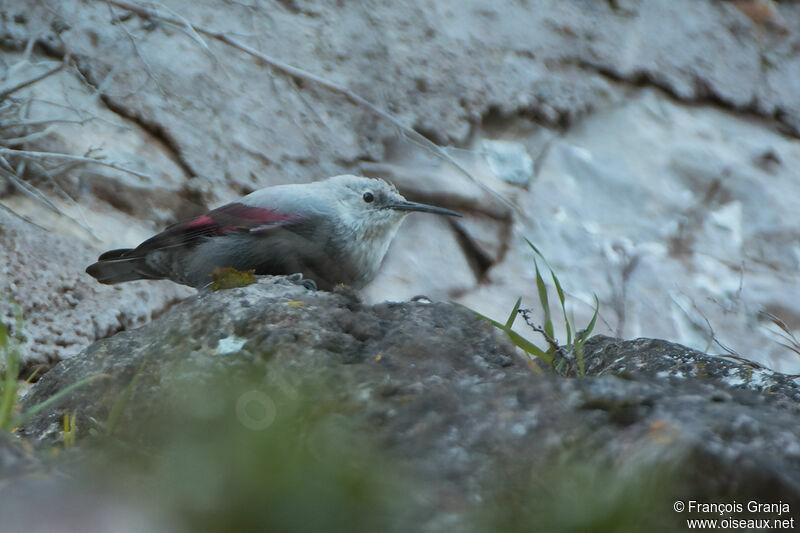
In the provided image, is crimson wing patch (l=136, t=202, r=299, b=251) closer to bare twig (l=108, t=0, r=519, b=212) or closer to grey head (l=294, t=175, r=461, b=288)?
grey head (l=294, t=175, r=461, b=288)

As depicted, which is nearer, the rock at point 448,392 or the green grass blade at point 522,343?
the rock at point 448,392

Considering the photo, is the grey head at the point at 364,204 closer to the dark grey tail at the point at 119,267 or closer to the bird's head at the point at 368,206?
the bird's head at the point at 368,206

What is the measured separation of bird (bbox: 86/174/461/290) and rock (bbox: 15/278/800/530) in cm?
70

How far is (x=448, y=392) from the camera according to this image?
168 cm

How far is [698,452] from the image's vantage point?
1.30 meters

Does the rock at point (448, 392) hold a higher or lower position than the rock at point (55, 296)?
higher

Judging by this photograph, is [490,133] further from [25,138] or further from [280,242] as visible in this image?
[25,138]

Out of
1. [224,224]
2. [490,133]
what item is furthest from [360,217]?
[490,133]

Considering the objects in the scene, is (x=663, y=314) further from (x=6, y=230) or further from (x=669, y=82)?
(x=6, y=230)

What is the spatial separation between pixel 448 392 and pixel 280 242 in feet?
5.41

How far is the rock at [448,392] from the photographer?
52.1 inches

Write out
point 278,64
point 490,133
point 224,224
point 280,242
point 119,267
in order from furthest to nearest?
point 490,133, point 278,64, point 119,267, point 224,224, point 280,242

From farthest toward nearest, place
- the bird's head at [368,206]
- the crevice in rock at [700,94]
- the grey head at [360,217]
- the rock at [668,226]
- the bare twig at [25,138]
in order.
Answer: the crevice in rock at [700,94] → the rock at [668,226] → the bare twig at [25,138] → the bird's head at [368,206] → the grey head at [360,217]

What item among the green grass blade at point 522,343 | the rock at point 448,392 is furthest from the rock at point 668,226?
the rock at point 448,392
